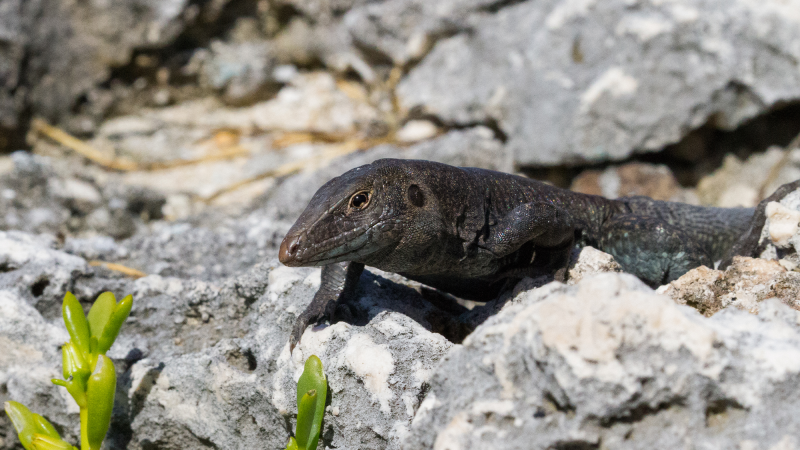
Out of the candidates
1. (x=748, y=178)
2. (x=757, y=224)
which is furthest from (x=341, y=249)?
(x=748, y=178)

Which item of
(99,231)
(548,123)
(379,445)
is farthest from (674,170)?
(99,231)

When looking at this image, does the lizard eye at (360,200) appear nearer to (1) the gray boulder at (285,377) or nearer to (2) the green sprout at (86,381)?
(1) the gray boulder at (285,377)

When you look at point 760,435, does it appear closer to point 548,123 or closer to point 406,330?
point 406,330

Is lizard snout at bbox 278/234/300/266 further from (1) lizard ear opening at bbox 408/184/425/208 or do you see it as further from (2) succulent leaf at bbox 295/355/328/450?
(1) lizard ear opening at bbox 408/184/425/208

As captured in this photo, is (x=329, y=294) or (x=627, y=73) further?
(x=627, y=73)

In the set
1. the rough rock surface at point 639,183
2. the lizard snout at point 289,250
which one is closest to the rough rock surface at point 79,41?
the rough rock surface at point 639,183

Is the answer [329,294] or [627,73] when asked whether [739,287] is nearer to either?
[329,294]

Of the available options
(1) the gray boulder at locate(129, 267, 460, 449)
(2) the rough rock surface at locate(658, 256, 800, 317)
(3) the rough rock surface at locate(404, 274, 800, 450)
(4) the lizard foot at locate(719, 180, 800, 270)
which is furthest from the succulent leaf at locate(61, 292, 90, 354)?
(4) the lizard foot at locate(719, 180, 800, 270)
